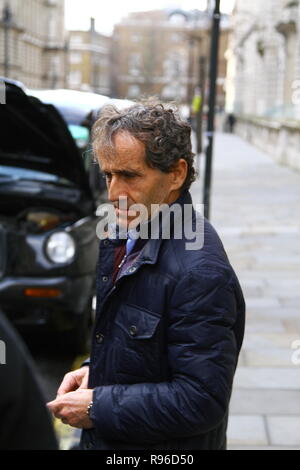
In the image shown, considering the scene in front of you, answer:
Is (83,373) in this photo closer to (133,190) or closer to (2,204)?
(133,190)

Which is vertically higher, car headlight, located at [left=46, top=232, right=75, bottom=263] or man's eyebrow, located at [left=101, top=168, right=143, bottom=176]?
man's eyebrow, located at [left=101, top=168, right=143, bottom=176]

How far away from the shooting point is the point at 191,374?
1877 millimetres

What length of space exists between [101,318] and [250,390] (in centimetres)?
314

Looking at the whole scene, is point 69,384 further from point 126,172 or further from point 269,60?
point 269,60

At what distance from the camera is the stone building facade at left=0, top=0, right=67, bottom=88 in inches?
2874

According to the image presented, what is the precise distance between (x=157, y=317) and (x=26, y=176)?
395cm

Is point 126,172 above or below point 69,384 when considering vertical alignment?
above

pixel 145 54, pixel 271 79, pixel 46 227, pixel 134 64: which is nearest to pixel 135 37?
pixel 145 54

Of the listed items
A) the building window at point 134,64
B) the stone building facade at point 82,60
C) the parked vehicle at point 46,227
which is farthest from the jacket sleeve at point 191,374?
the building window at point 134,64

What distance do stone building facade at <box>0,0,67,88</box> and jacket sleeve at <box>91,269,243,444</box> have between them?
70.4m

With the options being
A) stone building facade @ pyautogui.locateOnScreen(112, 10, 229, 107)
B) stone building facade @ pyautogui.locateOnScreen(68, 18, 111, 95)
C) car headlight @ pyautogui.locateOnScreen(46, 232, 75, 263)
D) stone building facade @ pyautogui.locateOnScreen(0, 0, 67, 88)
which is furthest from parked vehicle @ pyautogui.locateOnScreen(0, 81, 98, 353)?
stone building facade @ pyautogui.locateOnScreen(112, 10, 229, 107)

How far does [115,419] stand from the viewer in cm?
195

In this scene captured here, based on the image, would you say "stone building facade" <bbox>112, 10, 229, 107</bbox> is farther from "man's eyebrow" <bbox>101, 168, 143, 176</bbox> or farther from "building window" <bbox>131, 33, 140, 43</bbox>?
"man's eyebrow" <bbox>101, 168, 143, 176</bbox>

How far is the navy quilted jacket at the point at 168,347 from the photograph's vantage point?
6.16 feet
